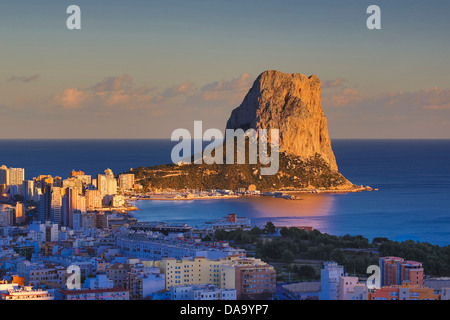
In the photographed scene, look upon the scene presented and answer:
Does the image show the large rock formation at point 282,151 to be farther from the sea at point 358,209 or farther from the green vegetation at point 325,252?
the green vegetation at point 325,252

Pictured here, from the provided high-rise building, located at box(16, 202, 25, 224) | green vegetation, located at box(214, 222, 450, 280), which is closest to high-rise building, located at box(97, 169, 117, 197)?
high-rise building, located at box(16, 202, 25, 224)

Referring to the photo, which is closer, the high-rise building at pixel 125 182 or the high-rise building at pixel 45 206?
the high-rise building at pixel 45 206

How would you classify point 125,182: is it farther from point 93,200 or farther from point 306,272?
point 306,272

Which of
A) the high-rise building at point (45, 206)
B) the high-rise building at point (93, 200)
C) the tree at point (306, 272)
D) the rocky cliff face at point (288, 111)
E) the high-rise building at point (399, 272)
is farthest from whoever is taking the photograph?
the rocky cliff face at point (288, 111)

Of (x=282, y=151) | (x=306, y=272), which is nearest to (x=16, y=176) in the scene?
(x=282, y=151)

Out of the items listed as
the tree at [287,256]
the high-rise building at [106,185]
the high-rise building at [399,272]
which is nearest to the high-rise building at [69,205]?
the high-rise building at [106,185]
